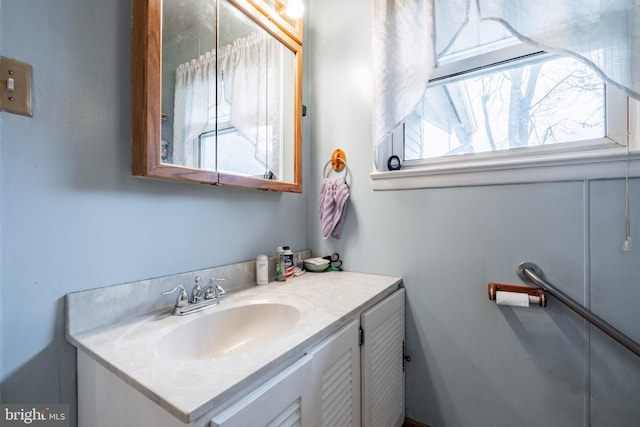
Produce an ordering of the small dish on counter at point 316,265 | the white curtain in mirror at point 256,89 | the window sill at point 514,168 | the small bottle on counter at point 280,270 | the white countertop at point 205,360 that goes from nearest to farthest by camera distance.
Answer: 1. the white countertop at point 205,360
2. the window sill at point 514,168
3. the white curtain in mirror at point 256,89
4. the small bottle on counter at point 280,270
5. the small dish on counter at point 316,265

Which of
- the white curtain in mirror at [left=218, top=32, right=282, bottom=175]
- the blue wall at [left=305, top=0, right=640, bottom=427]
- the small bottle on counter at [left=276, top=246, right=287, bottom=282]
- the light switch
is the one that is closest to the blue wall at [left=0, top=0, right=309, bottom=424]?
the light switch

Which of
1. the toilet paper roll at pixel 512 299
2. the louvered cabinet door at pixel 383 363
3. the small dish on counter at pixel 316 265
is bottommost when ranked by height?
the louvered cabinet door at pixel 383 363

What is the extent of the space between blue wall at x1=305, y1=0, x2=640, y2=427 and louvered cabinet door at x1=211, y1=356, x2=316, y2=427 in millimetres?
767

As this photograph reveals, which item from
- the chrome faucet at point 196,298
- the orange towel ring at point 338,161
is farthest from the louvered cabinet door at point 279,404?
the orange towel ring at point 338,161

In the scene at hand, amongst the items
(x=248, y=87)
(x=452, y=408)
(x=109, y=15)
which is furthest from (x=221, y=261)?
(x=452, y=408)

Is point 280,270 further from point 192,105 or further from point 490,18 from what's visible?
point 490,18

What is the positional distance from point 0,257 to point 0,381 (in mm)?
292

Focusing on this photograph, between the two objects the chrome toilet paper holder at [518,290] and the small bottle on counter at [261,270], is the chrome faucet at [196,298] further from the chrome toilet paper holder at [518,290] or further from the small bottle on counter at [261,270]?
the chrome toilet paper holder at [518,290]

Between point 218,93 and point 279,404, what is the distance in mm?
1031

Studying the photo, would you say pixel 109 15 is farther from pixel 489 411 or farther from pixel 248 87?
pixel 489 411

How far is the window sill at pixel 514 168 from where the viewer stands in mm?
880

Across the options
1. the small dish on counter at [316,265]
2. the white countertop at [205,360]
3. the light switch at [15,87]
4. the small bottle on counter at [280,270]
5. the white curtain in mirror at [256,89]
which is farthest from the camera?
the small dish on counter at [316,265]

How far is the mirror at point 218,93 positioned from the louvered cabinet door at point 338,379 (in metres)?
0.69

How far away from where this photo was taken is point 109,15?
78cm
